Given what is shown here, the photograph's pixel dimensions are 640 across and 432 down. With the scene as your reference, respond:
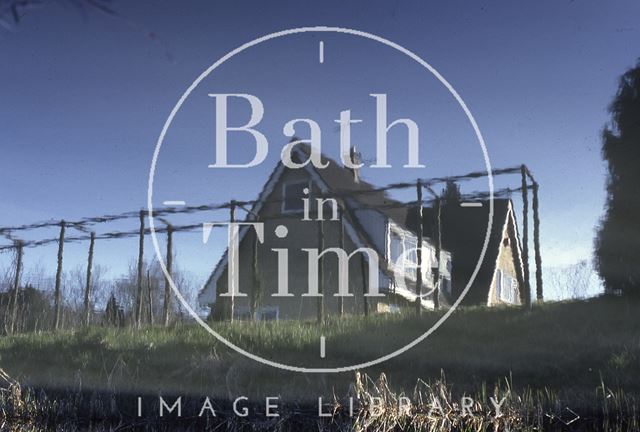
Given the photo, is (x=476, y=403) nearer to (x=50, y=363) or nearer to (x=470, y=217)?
(x=50, y=363)

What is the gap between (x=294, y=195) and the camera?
1030 centimetres

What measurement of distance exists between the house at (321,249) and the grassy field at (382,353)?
102 cm

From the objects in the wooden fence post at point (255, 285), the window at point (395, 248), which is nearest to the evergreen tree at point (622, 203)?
the window at point (395, 248)

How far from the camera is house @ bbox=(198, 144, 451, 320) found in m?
9.30

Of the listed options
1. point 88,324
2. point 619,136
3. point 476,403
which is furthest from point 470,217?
point 476,403

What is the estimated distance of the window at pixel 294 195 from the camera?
32.7ft

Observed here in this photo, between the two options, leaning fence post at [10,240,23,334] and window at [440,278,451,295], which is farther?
window at [440,278,451,295]

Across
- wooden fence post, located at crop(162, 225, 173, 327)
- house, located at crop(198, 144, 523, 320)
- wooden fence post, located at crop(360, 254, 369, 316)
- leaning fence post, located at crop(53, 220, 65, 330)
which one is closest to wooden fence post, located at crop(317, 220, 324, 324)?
house, located at crop(198, 144, 523, 320)

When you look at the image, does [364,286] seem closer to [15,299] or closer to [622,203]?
[622,203]

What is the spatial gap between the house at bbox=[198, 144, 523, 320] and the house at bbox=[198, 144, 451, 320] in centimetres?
2

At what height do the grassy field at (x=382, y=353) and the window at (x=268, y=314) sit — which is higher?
the window at (x=268, y=314)

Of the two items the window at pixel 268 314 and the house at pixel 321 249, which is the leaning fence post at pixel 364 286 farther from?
the window at pixel 268 314

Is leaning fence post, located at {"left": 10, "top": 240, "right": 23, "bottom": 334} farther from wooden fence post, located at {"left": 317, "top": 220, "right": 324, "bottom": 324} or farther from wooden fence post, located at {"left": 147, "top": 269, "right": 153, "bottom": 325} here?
wooden fence post, located at {"left": 317, "top": 220, "right": 324, "bottom": 324}

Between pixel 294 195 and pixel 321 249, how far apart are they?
127 cm
